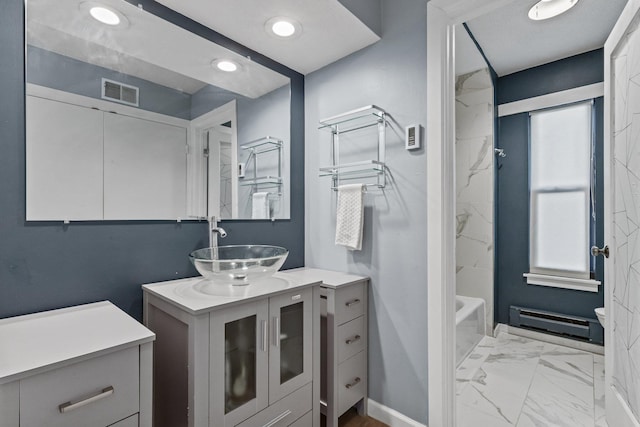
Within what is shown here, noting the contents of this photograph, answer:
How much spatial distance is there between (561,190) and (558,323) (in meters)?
1.13

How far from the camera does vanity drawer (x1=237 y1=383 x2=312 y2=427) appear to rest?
4.10 feet

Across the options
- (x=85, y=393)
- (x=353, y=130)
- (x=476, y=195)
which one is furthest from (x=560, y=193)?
(x=85, y=393)

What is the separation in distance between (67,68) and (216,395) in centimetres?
140

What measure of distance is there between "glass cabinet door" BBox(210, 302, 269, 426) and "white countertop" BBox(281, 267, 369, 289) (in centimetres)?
40

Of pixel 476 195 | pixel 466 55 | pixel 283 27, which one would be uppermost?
pixel 466 55

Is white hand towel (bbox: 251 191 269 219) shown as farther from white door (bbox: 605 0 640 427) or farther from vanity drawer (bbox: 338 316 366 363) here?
white door (bbox: 605 0 640 427)

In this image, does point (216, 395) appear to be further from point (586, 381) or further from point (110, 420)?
point (586, 381)

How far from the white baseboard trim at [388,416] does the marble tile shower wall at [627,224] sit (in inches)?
36.1

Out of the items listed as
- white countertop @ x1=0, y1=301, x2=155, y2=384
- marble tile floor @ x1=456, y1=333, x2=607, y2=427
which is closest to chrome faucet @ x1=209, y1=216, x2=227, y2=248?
white countertop @ x1=0, y1=301, x2=155, y2=384

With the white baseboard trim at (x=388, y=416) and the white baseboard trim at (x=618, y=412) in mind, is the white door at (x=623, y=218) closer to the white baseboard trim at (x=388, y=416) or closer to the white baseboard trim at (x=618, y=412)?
the white baseboard trim at (x=618, y=412)

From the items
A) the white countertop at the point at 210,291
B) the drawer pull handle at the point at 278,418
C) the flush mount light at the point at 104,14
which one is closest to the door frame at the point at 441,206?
the white countertop at the point at 210,291

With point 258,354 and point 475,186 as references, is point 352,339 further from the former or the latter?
point 475,186

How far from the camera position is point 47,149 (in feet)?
3.91

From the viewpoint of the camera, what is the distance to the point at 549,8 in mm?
2080
